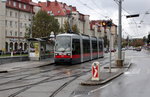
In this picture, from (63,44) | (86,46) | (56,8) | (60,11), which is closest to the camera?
(63,44)

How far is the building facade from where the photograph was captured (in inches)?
3206

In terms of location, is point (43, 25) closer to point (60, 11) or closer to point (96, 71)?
point (96, 71)

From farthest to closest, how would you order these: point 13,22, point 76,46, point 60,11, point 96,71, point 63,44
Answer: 1. point 60,11
2. point 13,22
3. point 76,46
4. point 63,44
5. point 96,71

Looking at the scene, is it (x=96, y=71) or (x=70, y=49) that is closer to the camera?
(x=96, y=71)

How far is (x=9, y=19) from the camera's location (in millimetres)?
86500

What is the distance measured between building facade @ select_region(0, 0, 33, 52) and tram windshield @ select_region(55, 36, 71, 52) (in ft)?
168

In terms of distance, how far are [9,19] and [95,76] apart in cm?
7399

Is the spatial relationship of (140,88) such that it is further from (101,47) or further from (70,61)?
(101,47)

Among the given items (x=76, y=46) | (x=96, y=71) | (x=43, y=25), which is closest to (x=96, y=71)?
(x=96, y=71)

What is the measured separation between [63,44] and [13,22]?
59.9 m

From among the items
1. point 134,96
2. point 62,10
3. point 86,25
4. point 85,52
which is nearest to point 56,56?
point 85,52

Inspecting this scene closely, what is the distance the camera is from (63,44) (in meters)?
31.1

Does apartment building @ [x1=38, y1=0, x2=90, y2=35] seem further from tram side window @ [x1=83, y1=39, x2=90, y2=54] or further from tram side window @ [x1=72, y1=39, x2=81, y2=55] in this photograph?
tram side window @ [x1=72, y1=39, x2=81, y2=55]

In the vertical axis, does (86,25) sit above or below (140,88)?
above
